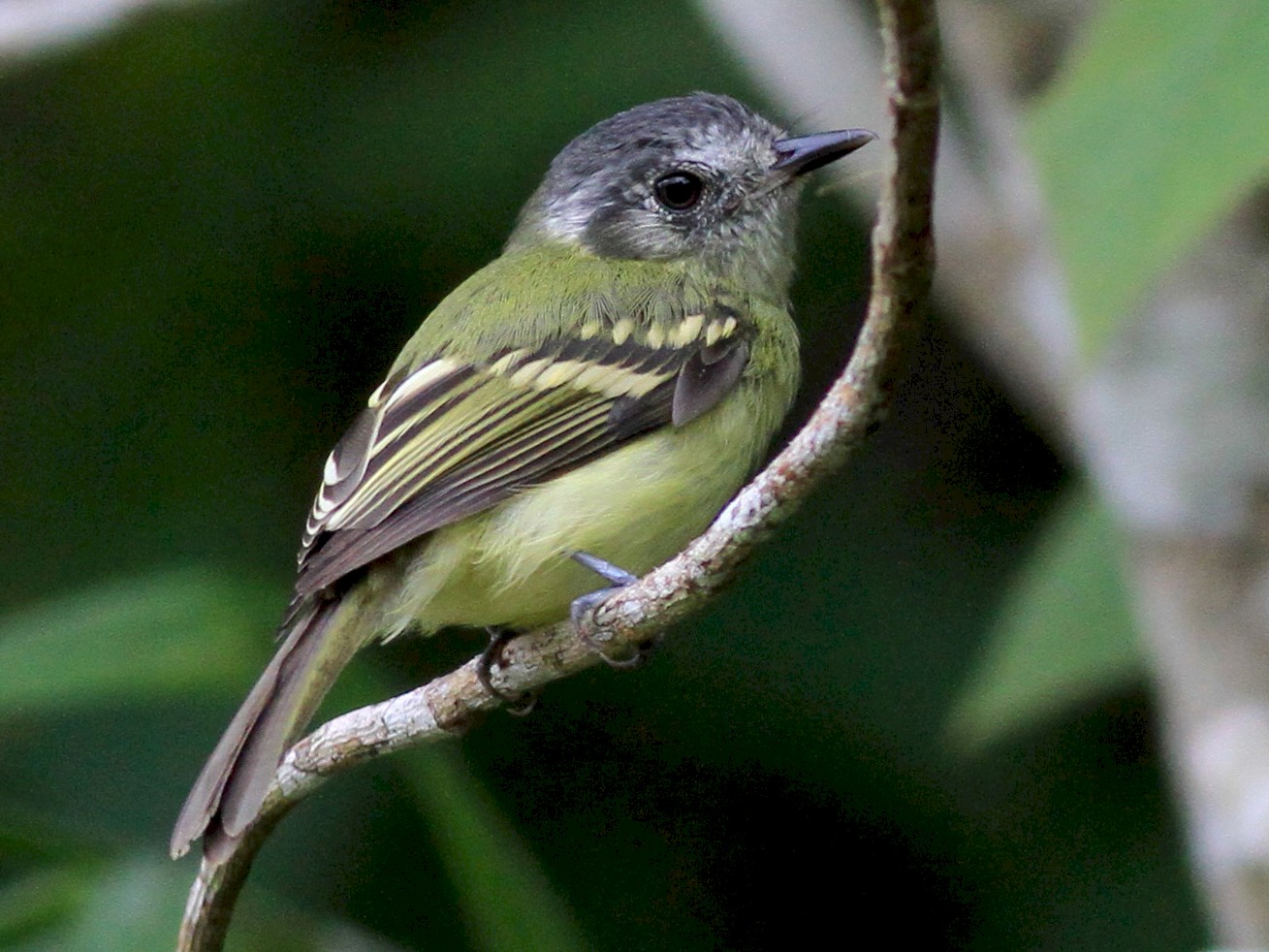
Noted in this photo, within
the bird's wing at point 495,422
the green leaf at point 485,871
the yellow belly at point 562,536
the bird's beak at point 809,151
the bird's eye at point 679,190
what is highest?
the bird's eye at point 679,190

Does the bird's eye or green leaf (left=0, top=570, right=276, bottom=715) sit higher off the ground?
the bird's eye

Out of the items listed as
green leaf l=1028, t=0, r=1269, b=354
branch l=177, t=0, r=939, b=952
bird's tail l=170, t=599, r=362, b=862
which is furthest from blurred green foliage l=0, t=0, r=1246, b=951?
green leaf l=1028, t=0, r=1269, b=354

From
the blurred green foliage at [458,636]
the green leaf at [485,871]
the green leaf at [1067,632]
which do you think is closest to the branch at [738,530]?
the green leaf at [485,871]

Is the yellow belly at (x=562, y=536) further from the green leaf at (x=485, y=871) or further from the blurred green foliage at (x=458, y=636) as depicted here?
the blurred green foliage at (x=458, y=636)

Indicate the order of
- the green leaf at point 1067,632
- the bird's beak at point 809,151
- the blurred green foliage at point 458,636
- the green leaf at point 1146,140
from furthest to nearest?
the blurred green foliage at point 458,636, the bird's beak at point 809,151, the green leaf at point 1067,632, the green leaf at point 1146,140

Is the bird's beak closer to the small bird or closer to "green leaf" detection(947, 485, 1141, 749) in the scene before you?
the small bird

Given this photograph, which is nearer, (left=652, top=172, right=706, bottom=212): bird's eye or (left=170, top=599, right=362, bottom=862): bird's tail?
(left=170, top=599, right=362, bottom=862): bird's tail

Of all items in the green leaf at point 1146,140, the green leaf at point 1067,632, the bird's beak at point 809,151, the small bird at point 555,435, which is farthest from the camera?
the bird's beak at point 809,151
